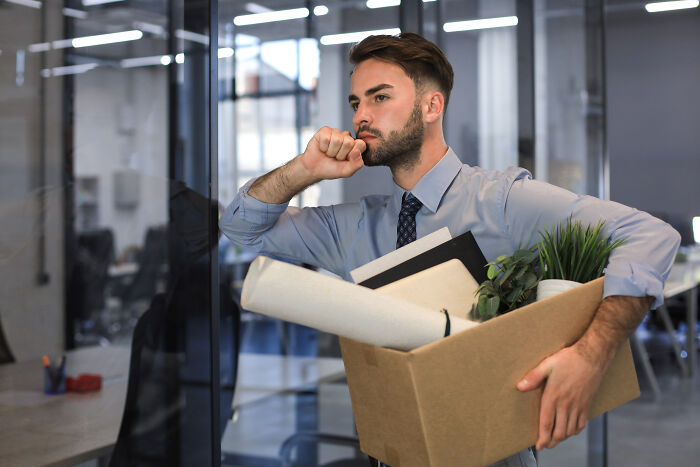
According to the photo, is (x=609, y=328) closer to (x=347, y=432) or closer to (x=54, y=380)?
(x=54, y=380)

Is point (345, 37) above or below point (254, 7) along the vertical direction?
below

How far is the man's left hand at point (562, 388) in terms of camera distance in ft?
3.96

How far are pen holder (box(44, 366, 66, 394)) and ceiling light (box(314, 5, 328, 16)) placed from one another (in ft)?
5.87

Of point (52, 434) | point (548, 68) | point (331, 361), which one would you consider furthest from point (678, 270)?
point (52, 434)

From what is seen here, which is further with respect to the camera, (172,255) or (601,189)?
(601,189)

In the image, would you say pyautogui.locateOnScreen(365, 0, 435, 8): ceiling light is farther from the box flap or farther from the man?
the box flap

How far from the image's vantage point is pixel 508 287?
1326mm

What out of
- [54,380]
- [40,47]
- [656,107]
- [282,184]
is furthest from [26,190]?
[656,107]

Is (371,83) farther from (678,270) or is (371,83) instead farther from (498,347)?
(678,270)

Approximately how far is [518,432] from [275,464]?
8.74 ft

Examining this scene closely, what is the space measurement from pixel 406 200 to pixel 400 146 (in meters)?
0.13

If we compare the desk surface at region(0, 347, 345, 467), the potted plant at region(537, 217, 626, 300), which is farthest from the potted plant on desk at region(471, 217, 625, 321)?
the desk surface at region(0, 347, 345, 467)

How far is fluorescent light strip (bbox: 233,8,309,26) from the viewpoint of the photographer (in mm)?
2945

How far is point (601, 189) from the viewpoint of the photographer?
4.75m
